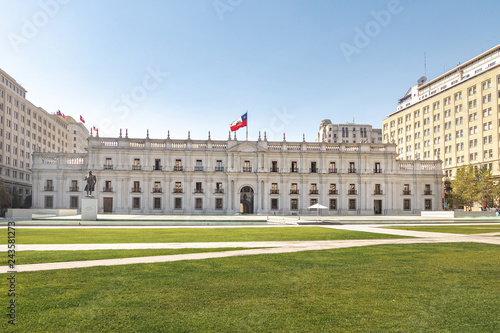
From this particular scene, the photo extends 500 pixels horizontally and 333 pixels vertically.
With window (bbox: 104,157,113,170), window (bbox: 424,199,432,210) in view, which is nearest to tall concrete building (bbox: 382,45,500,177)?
window (bbox: 424,199,432,210)

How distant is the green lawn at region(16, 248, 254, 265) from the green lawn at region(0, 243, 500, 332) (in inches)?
89.1

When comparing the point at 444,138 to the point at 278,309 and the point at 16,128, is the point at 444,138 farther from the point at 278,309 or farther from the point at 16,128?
the point at 16,128

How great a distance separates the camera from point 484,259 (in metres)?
13.1

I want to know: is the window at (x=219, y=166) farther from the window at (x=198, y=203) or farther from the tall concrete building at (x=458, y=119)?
the tall concrete building at (x=458, y=119)

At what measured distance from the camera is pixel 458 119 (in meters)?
74.5

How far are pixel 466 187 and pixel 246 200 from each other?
124ft

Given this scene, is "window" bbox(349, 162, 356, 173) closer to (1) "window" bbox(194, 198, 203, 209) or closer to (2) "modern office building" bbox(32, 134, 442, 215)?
(2) "modern office building" bbox(32, 134, 442, 215)

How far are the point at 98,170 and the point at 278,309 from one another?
195ft

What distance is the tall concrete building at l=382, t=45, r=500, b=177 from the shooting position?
215ft

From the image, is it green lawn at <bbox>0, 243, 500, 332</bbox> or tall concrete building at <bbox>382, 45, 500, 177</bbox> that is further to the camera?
tall concrete building at <bbox>382, 45, 500, 177</bbox>

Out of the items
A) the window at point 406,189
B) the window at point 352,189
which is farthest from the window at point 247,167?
the window at point 406,189

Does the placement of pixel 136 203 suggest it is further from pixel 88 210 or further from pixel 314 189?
pixel 314 189

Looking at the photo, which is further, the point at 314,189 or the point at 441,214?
the point at 314,189

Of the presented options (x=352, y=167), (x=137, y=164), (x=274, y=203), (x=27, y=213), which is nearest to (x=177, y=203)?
(x=137, y=164)
